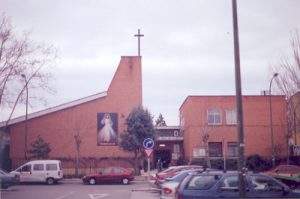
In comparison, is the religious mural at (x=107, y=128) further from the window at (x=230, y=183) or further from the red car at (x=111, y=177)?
the window at (x=230, y=183)

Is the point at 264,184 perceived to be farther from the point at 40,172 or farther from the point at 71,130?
the point at 71,130

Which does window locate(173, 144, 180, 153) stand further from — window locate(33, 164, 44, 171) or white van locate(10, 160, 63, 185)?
window locate(33, 164, 44, 171)

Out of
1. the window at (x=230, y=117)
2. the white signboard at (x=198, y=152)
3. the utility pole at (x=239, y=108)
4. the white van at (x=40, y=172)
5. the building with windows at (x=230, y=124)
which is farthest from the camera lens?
the window at (x=230, y=117)

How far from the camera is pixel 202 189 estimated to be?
1630 centimetres

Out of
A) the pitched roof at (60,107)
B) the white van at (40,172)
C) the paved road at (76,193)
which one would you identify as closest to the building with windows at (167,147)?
the pitched roof at (60,107)

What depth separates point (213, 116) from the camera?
58594 millimetres

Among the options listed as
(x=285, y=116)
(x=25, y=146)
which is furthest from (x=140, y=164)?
(x=285, y=116)

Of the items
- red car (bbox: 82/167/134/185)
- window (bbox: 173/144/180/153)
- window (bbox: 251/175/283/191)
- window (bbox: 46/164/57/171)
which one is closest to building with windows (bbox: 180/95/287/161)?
window (bbox: 173/144/180/153)

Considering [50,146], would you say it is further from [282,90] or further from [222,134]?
[282,90]

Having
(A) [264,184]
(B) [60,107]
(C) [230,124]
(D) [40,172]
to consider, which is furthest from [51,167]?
(A) [264,184]

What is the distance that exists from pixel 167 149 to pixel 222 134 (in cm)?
1132

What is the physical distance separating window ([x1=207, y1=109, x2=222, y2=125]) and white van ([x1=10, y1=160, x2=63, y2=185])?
805 inches

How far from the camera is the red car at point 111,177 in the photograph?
42.1m

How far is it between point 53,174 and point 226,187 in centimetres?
2920
